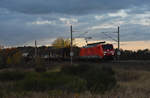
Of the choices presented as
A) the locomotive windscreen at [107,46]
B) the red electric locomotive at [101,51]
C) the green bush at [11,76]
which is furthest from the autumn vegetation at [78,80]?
the locomotive windscreen at [107,46]

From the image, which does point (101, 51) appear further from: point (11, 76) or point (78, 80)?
point (78, 80)

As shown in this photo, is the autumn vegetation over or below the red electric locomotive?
below

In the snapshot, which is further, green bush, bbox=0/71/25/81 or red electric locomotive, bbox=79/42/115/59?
red electric locomotive, bbox=79/42/115/59

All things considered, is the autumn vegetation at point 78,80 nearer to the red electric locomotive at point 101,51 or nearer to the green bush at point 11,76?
the green bush at point 11,76

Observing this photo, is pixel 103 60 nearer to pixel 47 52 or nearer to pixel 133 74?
pixel 133 74

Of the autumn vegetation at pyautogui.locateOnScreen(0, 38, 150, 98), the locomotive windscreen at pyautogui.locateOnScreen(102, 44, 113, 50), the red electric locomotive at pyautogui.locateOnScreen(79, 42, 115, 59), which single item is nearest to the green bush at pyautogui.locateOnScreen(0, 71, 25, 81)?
the autumn vegetation at pyautogui.locateOnScreen(0, 38, 150, 98)

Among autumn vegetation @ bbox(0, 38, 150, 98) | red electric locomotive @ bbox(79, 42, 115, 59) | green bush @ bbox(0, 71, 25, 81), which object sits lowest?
green bush @ bbox(0, 71, 25, 81)

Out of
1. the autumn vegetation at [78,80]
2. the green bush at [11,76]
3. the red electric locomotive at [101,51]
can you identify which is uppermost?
the red electric locomotive at [101,51]

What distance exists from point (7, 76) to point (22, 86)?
1307 cm

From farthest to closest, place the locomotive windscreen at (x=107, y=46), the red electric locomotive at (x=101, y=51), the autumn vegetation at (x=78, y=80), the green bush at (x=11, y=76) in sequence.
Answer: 1. the locomotive windscreen at (x=107, y=46)
2. the red electric locomotive at (x=101, y=51)
3. the green bush at (x=11, y=76)
4. the autumn vegetation at (x=78, y=80)

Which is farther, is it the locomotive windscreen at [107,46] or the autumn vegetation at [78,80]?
the locomotive windscreen at [107,46]

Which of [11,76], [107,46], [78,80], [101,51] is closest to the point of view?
[78,80]

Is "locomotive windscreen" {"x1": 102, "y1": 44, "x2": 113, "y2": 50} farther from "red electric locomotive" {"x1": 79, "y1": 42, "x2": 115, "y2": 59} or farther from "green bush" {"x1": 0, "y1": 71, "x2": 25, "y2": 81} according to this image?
"green bush" {"x1": 0, "y1": 71, "x2": 25, "y2": 81}

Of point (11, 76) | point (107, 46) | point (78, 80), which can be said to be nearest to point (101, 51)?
point (107, 46)
